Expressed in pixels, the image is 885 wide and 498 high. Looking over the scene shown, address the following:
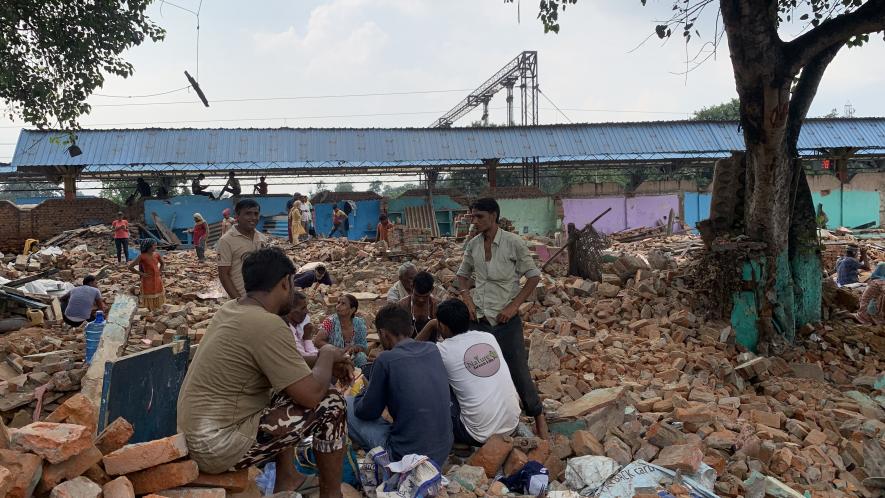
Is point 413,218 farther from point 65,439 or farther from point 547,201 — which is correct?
point 65,439

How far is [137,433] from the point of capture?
3609 millimetres

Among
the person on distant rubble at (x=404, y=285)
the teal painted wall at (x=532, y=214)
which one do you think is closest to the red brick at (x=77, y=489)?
the person on distant rubble at (x=404, y=285)

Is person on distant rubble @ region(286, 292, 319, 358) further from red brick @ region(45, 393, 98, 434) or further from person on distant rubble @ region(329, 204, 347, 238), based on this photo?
person on distant rubble @ region(329, 204, 347, 238)

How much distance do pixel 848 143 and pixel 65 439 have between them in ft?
86.1

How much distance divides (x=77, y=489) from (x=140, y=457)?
→ 10.9 inches

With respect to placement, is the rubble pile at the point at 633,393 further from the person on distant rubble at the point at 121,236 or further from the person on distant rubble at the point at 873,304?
the person on distant rubble at the point at 121,236

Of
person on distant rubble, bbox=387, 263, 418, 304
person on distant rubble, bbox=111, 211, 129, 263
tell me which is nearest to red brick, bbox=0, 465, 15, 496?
person on distant rubble, bbox=387, 263, 418, 304

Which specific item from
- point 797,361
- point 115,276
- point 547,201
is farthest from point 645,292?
point 547,201

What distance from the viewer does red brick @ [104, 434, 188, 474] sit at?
9.41 feet

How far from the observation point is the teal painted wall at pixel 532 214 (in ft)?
70.5

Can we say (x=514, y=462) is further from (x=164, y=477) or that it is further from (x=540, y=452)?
(x=164, y=477)

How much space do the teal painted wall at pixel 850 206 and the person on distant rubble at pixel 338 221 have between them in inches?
651

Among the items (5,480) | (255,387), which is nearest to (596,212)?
(255,387)

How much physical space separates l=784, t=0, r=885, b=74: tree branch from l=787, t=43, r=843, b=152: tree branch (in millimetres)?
509
